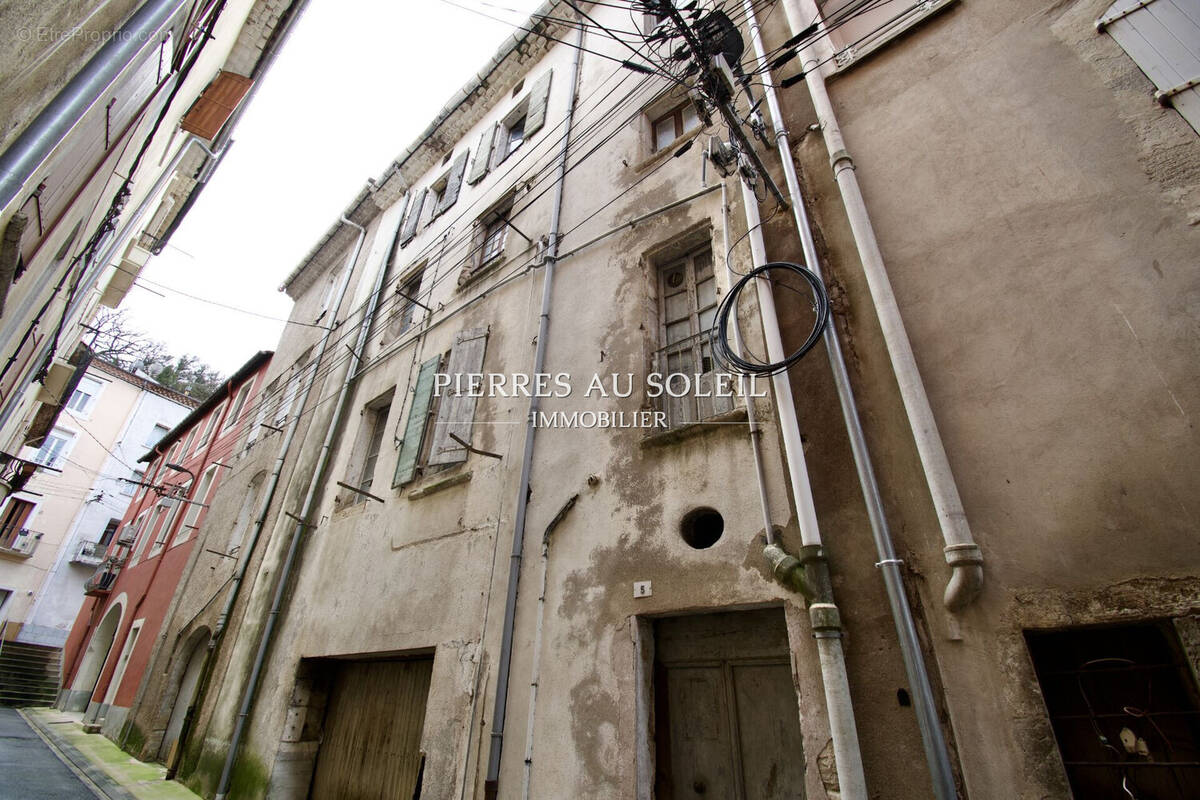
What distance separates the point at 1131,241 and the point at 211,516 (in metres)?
16.5

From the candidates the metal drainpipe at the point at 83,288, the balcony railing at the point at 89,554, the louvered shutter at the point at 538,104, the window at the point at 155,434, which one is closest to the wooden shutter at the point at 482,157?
the louvered shutter at the point at 538,104

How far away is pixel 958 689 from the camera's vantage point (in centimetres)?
280

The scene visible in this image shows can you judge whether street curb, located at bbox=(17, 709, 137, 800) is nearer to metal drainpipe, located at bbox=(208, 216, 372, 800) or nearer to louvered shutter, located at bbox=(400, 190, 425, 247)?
metal drainpipe, located at bbox=(208, 216, 372, 800)

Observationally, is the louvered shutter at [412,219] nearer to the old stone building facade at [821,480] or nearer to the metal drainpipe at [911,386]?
the old stone building facade at [821,480]

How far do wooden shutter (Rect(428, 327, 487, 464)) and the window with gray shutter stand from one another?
21.8 feet

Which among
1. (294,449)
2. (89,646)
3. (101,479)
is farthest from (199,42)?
(101,479)

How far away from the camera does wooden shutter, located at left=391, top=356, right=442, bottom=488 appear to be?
7188mm

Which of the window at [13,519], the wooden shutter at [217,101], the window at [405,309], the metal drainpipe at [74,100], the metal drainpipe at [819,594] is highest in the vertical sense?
the wooden shutter at [217,101]

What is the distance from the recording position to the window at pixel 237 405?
51.8 feet

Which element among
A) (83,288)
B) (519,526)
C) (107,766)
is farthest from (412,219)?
(107,766)

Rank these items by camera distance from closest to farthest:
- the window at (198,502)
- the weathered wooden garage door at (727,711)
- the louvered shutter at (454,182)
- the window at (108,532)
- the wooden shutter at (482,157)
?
the weathered wooden garage door at (727,711) → the wooden shutter at (482,157) → the louvered shutter at (454,182) → the window at (198,502) → the window at (108,532)

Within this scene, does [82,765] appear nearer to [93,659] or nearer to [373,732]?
[373,732]

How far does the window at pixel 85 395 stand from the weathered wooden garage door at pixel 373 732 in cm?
2830

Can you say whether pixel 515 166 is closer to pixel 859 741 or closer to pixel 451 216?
pixel 451 216
